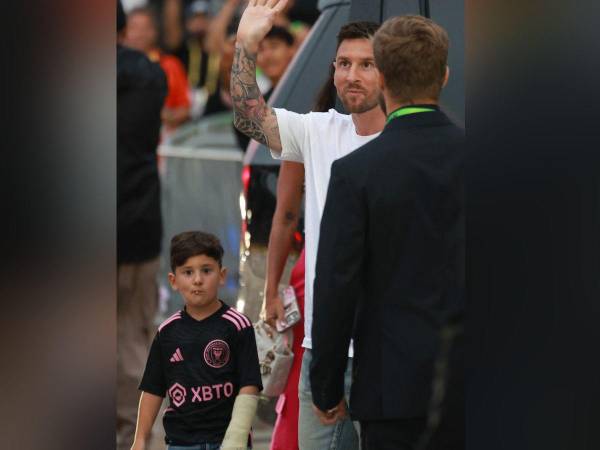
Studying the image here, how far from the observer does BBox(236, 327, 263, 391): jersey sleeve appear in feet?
13.9

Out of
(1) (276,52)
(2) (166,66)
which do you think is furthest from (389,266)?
(2) (166,66)

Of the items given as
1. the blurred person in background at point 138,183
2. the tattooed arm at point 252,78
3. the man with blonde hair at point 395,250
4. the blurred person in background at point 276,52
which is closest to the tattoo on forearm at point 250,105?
the tattooed arm at point 252,78

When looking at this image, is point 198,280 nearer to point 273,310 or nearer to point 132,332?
point 273,310

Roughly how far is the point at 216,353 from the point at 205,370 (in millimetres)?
61

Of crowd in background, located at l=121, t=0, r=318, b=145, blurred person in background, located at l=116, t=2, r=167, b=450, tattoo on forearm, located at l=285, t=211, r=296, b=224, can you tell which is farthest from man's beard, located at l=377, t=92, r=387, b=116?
→ crowd in background, located at l=121, t=0, r=318, b=145

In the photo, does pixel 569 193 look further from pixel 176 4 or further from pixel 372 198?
pixel 176 4

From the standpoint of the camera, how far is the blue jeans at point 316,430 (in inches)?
168

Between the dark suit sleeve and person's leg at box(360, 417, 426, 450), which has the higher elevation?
the dark suit sleeve

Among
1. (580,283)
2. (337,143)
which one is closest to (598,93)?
(580,283)

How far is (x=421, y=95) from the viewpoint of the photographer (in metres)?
3.71

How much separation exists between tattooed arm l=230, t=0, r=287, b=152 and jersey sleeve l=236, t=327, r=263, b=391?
1.86 ft

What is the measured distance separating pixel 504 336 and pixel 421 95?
2.26 feet

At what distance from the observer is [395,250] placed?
12.0 ft

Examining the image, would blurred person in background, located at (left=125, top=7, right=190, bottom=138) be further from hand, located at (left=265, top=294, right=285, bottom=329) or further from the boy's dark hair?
the boy's dark hair
